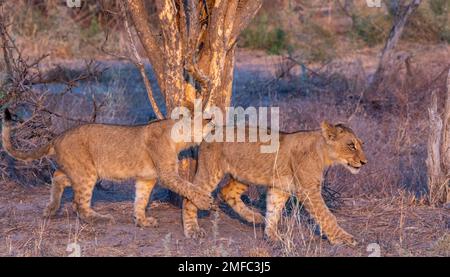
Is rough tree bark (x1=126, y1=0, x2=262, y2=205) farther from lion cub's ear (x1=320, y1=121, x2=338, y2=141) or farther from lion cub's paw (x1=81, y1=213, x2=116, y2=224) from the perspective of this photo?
lion cub's ear (x1=320, y1=121, x2=338, y2=141)

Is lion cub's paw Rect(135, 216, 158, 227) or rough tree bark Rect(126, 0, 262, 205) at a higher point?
rough tree bark Rect(126, 0, 262, 205)

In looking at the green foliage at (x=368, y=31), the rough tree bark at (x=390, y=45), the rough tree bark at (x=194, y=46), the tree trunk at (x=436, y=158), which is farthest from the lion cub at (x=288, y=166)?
the green foliage at (x=368, y=31)

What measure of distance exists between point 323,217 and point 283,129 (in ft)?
12.9

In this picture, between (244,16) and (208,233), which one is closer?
(208,233)

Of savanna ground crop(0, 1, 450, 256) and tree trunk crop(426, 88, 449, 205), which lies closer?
savanna ground crop(0, 1, 450, 256)

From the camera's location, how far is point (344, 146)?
6852 millimetres

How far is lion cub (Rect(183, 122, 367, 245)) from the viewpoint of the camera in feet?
22.4

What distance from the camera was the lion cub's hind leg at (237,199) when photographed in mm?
7488

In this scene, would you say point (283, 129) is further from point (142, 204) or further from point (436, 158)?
point (142, 204)

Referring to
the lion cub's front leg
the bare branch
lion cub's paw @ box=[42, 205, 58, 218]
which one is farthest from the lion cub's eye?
lion cub's paw @ box=[42, 205, 58, 218]

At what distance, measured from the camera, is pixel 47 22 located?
16.2 metres

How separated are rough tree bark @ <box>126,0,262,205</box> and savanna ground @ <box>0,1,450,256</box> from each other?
96cm

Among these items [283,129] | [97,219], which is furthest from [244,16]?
[283,129]

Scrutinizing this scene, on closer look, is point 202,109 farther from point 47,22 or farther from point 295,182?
point 47,22
